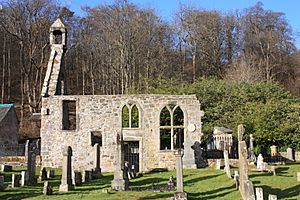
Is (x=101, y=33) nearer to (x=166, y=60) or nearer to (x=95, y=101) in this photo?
(x=166, y=60)

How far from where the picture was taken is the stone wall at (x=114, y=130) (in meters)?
23.3

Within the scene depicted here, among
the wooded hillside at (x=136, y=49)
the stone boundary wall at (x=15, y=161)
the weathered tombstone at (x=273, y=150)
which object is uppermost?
the wooded hillside at (x=136, y=49)

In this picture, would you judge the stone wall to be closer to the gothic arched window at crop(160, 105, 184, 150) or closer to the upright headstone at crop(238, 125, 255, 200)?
the gothic arched window at crop(160, 105, 184, 150)

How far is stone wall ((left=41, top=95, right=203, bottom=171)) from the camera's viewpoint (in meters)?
23.3

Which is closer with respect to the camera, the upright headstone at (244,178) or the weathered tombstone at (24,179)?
the upright headstone at (244,178)

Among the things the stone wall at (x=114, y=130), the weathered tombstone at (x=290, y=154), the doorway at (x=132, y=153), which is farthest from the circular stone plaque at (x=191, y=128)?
the weathered tombstone at (x=290, y=154)

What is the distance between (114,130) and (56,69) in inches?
225

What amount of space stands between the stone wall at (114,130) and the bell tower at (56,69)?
1.37m

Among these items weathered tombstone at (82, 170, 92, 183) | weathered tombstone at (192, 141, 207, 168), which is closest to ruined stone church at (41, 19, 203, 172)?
weathered tombstone at (192, 141, 207, 168)

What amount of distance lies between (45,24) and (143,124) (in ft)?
72.3

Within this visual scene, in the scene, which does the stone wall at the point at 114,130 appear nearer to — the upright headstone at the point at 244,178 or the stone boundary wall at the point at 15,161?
the stone boundary wall at the point at 15,161

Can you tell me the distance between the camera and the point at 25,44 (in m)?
41.6

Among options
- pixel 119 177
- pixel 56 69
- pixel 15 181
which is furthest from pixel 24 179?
pixel 56 69

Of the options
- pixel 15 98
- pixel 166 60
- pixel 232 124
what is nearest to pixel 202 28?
pixel 166 60
